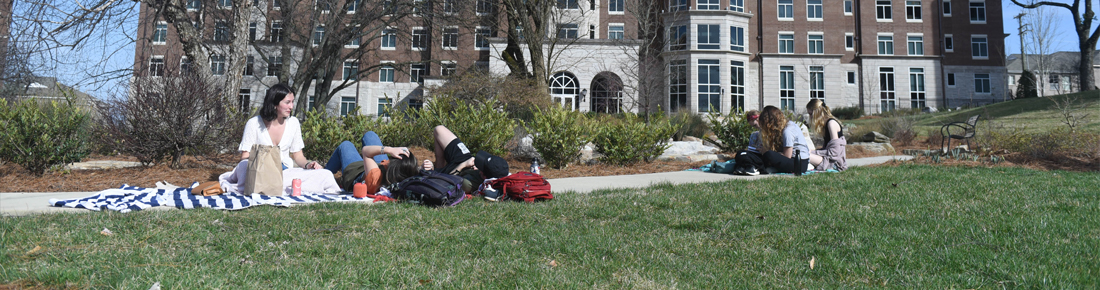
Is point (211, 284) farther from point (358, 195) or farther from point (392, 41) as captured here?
point (392, 41)

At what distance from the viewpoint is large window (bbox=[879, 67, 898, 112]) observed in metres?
37.3

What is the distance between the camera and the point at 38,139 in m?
7.28

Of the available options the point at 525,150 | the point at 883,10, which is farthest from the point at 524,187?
the point at 883,10

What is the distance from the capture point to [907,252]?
10.7 feet

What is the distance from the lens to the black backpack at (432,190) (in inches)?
192

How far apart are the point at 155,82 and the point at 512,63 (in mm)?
13665

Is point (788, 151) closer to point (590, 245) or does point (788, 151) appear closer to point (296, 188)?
point (590, 245)

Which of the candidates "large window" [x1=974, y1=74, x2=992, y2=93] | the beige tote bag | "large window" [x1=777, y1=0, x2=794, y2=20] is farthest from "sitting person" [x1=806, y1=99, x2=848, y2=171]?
"large window" [x1=974, y1=74, x2=992, y2=93]

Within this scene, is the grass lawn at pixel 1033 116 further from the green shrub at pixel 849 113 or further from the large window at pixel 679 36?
the large window at pixel 679 36

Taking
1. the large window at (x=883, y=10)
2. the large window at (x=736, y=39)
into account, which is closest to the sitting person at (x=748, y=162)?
the large window at (x=736, y=39)

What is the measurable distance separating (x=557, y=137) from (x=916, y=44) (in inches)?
1509

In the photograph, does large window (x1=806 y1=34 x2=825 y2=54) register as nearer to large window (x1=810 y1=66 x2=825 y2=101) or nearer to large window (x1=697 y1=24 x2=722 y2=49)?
large window (x1=810 y1=66 x2=825 y2=101)

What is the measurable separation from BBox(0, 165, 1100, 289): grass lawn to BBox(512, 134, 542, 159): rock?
506 centimetres

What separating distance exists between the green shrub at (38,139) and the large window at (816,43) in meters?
38.5
